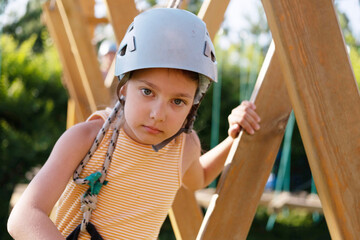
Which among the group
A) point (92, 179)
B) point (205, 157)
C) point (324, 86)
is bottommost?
point (205, 157)

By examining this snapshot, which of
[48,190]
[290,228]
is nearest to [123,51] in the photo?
[48,190]

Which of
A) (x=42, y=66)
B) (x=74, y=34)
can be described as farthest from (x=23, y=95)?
(x=74, y=34)

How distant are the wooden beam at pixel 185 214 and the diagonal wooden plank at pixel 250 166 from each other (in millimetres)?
814

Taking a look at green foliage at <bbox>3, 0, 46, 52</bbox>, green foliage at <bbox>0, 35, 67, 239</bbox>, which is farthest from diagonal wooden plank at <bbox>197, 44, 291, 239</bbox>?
green foliage at <bbox>3, 0, 46, 52</bbox>

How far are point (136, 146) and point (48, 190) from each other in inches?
20.8

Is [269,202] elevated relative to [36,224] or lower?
lower

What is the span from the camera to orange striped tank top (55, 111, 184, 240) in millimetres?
2391

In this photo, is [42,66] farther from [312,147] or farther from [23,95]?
[312,147]

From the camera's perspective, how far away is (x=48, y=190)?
2072 mm

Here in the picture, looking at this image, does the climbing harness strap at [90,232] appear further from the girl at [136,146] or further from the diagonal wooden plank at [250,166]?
the diagonal wooden plank at [250,166]

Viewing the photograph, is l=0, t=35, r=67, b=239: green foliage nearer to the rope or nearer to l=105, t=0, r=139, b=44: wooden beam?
l=105, t=0, r=139, b=44: wooden beam

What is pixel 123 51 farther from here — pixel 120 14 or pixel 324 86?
pixel 324 86

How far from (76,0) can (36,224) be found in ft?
9.57

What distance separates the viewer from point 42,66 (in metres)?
9.12
